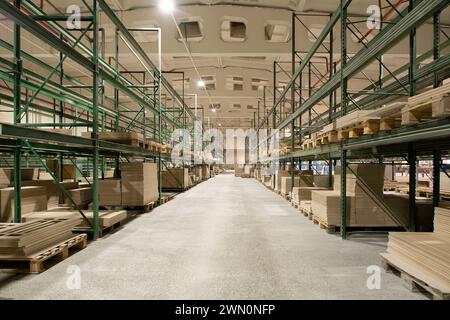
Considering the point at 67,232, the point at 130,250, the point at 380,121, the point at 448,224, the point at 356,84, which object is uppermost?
the point at 356,84

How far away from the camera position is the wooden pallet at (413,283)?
104 inches

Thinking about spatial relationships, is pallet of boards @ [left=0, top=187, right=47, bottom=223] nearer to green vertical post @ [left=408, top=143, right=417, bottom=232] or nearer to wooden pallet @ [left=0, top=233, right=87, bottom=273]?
wooden pallet @ [left=0, top=233, right=87, bottom=273]

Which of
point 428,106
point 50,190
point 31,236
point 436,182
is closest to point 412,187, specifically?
point 436,182

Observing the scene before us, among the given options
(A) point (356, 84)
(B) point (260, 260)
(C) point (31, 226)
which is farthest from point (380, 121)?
(A) point (356, 84)

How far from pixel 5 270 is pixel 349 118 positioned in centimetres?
521

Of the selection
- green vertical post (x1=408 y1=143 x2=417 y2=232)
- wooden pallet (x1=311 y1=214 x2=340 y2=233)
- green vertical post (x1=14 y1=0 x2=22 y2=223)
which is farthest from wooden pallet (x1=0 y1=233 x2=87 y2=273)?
green vertical post (x1=408 y1=143 x2=417 y2=232)

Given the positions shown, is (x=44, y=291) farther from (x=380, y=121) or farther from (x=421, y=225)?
(x=421, y=225)

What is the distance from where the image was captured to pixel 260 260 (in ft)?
13.0

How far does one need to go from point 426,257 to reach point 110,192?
654 centimetres

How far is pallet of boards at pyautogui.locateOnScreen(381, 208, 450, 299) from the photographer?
9.02 feet

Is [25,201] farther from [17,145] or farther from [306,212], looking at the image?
Result: [306,212]

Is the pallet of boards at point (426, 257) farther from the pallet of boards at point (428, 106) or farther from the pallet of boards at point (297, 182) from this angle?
the pallet of boards at point (297, 182)

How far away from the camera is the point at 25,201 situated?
18.2 feet

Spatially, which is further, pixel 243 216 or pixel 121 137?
pixel 243 216
